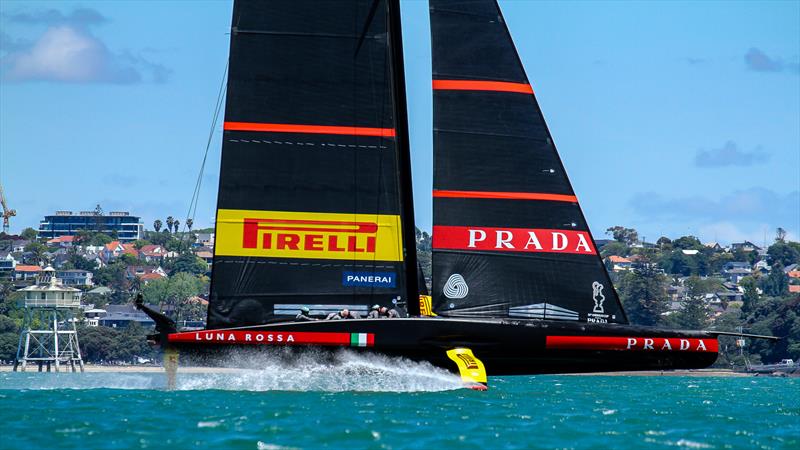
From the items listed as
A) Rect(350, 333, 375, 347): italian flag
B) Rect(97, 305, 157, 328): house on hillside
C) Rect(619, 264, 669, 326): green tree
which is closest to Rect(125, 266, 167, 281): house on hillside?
Rect(97, 305, 157, 328): house on hillside

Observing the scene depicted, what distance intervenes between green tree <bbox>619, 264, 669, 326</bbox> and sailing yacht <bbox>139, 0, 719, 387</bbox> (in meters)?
111

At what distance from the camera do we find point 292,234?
31922 mm

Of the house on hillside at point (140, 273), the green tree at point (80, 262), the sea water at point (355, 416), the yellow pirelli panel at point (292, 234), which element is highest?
the green tree at point (80, 262)

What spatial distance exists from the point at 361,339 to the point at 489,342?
8.33 ft

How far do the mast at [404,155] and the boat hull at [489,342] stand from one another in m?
1.33

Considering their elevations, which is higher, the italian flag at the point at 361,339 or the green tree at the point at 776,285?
the green tree at the point at 776,285

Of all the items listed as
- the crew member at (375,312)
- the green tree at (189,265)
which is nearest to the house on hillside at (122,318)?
the green tree at (189,265)

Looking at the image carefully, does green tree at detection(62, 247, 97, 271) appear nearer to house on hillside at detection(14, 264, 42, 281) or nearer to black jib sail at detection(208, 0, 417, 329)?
house on hillside at detection(14, 264, 42, 281)

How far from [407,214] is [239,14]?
5.19m

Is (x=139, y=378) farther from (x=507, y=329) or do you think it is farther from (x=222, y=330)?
(x=507, y=329)

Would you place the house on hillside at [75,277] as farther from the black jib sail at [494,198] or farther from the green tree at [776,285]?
the black jib sail at [494,198]

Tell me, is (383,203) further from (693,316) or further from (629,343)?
(693,316)

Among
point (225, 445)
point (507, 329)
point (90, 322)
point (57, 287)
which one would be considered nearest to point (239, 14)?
point (507, 329)

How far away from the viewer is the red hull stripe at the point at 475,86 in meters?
32.3
